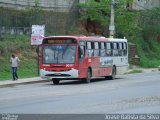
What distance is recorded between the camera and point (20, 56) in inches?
1706

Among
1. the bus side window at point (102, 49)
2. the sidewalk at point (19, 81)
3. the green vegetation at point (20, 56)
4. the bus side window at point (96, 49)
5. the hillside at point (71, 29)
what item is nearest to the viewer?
the sidewalk at point (19, 81)

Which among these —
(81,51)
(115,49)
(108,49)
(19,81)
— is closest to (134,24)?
(115,49)

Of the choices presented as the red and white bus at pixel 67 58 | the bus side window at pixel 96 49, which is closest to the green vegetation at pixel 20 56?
the red and white bus at pixel 67 58

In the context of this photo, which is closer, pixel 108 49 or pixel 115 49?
pixel 108 49

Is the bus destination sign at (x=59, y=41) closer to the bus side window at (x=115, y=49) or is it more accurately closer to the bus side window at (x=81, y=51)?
the bus side window at (x=81, y=51)

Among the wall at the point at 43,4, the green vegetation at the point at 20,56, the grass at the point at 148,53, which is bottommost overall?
the grass at the point at 148,53

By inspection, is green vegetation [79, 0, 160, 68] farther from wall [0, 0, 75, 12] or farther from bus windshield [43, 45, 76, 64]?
bus windshield [43, 45, 76, 64]

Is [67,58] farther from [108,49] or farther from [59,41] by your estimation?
[108,49]

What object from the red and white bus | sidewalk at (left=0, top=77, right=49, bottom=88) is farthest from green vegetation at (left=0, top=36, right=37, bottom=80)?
the red and white bus

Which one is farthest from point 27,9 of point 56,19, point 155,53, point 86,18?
point 155,53

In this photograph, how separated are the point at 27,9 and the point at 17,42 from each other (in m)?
6.04

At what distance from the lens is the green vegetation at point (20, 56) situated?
39750mm

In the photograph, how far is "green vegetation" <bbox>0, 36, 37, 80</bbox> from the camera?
130 ft

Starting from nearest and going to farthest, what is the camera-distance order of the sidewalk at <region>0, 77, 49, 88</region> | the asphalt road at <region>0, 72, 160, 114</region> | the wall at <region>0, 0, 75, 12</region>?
the asphalt road at <region>0, 72, 160, 114</region>, the sidewalk at <region>0, 77, 49, 88</region>, the wall at <region>0, 0, 75, 12</region>
